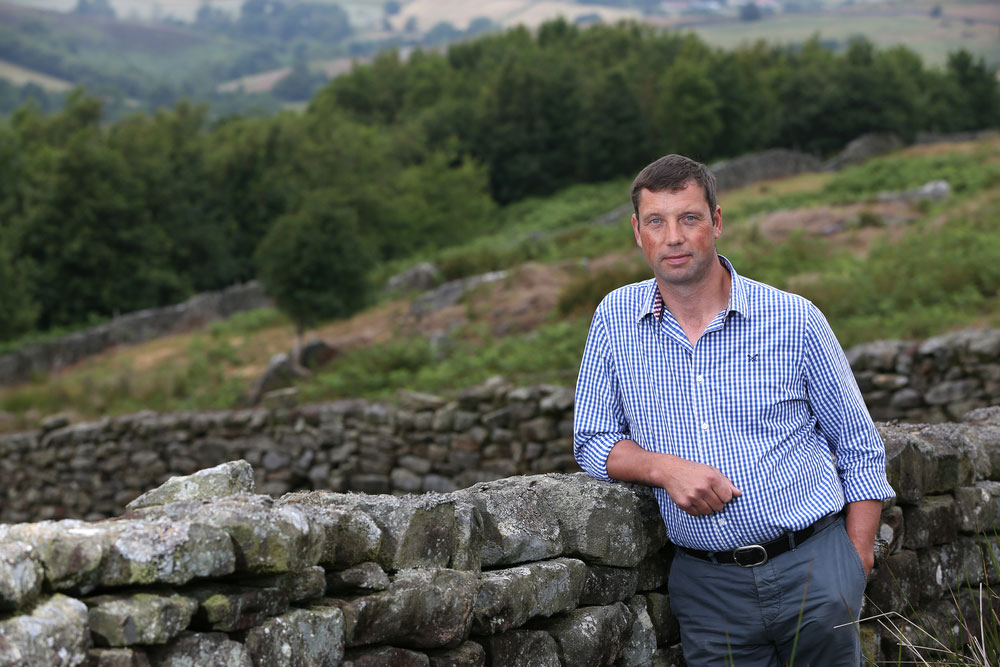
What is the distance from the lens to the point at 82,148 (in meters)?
32.5

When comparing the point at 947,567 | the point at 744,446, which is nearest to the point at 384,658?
the point at 744,446

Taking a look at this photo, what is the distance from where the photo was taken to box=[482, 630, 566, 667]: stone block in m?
2.72

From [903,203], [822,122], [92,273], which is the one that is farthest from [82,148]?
[822,122]

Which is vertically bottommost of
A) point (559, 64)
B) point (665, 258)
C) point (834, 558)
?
point (834, 558)

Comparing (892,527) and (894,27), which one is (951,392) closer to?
(892,527)

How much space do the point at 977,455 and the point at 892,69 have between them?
50.7 metres

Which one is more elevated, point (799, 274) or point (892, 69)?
point (892, 69)

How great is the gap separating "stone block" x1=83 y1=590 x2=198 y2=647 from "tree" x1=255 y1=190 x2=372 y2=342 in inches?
558

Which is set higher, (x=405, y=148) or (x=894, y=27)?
(x=894, y=27)

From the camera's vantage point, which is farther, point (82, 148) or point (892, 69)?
point (892, 69)

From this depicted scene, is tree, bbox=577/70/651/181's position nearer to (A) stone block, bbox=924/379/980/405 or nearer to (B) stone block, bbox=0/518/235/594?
(A) stone block, bbox=924/379/980/405

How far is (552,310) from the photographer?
1358 cm

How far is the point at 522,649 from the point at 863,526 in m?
1.04

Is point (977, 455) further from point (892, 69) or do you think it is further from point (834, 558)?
point (892, 69)
